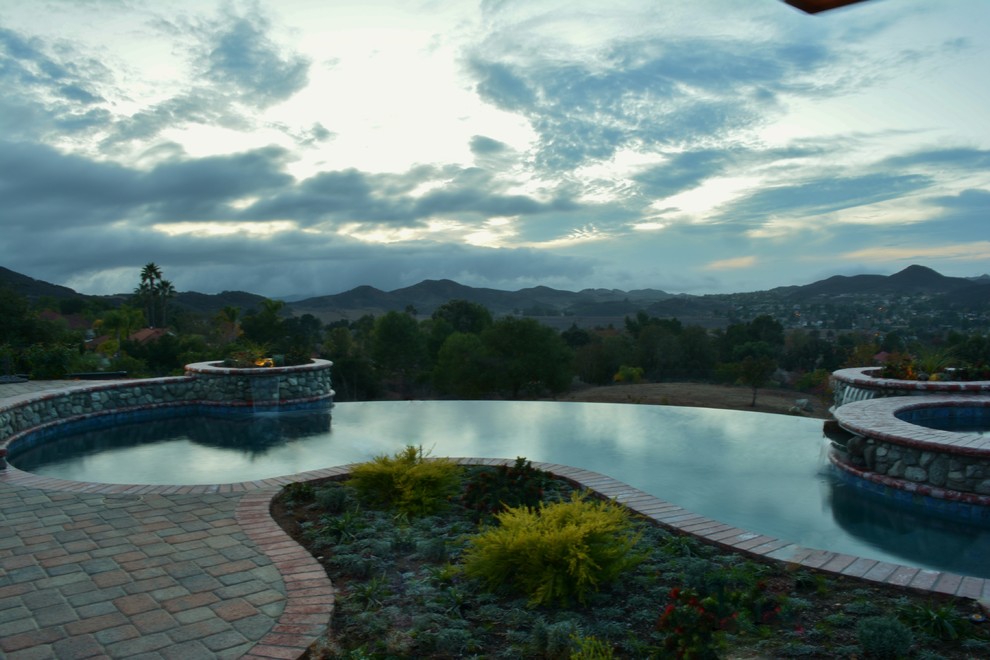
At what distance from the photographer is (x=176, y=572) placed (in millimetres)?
3842

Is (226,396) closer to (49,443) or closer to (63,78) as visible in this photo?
(49,443)

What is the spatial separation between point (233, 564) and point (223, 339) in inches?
1631

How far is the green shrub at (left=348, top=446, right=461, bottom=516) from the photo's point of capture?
510cm

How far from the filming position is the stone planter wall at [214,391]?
10.7 meters

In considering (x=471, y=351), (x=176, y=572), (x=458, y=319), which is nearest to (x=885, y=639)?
(x=176, y=572)

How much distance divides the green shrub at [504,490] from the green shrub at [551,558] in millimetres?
1074

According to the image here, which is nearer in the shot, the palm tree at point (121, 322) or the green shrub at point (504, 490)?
the green shrub at point (504, 490)

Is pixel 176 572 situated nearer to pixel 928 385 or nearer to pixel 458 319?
pixel 928 385

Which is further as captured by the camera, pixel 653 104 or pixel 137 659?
pixel 653 104

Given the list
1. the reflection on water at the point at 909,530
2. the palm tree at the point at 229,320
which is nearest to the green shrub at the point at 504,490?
the reflection on water at the point at 909,530

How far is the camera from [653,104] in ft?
34.4

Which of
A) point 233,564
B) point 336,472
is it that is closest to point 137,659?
point 233,564

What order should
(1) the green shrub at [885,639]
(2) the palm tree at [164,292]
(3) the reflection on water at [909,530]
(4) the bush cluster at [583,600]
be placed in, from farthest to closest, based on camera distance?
(2) the palm tree at [164,292], (3) the reflection on water at [909,530], (4) the bush cluster at [583,600], (1) the green shrub at [885,639]

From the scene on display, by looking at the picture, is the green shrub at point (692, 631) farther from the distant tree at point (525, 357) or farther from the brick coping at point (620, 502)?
the distant tree at point (525, 357)
